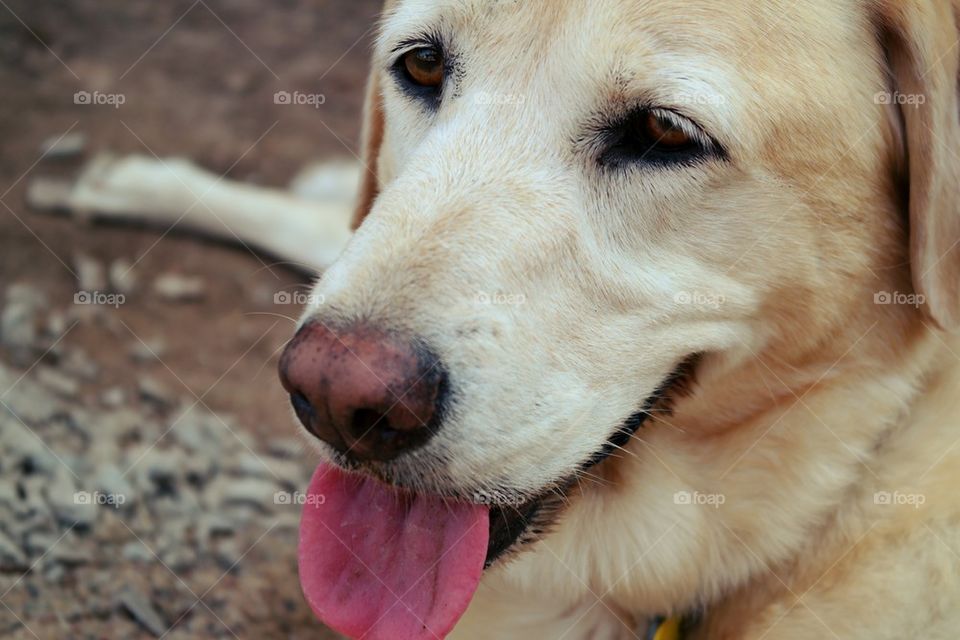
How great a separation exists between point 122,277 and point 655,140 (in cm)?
302

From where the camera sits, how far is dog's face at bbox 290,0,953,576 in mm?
2111

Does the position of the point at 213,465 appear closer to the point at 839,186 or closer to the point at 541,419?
the point at 541,419

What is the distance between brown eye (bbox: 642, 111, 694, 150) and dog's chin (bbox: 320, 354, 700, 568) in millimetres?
512

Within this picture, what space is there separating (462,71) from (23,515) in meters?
2.01

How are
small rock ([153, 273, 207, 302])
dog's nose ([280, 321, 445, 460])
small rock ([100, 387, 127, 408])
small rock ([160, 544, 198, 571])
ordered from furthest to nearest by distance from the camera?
1. small rock ([153, 273, 207, 302])
2. small rock ([100, 387, 127, 408])
3. small rock ([160, 544, 198, 571])
4. dog's nose ([280, 321, 445, 460])

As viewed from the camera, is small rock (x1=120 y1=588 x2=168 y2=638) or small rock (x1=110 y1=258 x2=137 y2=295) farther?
small rock (x1=110 y1=258 x2=137 y2=295)

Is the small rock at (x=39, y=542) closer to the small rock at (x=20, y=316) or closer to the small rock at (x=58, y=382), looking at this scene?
the small rock at (x=58, y=382)

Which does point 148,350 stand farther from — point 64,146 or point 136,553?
point 64,146

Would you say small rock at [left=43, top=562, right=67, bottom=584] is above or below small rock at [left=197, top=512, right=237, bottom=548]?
above

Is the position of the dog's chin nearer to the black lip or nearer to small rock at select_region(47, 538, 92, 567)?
the black lip

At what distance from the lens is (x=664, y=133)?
7.39 feet

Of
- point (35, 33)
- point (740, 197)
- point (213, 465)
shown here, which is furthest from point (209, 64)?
point (740, 197)

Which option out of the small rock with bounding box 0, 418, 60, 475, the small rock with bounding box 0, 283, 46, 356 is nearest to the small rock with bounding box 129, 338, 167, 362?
the small rock with bounding box 0, 283, 46, 356

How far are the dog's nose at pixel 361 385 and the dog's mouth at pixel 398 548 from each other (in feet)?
0.80
